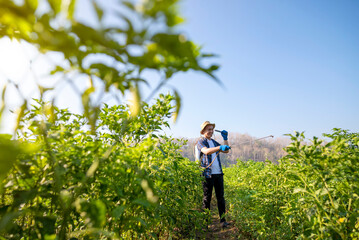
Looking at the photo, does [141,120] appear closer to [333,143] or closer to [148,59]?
[148,59]

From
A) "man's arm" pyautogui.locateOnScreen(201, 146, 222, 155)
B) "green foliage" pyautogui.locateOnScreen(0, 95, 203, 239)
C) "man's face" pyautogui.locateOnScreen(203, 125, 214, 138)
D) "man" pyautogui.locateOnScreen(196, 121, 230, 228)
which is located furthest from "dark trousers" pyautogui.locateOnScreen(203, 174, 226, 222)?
"green foliage" pyautogui.locateOnScreen(0, 95, 203, 239)

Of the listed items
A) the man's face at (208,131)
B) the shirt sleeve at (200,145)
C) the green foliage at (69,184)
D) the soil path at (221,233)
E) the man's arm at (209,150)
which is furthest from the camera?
the man's face at (208,131)

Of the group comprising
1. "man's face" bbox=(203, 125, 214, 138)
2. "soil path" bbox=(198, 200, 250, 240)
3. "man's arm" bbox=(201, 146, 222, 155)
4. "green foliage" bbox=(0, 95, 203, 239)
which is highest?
"man's face" bbox=(203, 125, 214, 138)

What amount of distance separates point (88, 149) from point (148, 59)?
25.4 inches

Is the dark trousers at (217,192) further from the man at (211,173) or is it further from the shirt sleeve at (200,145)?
the shirt sleeve at (200,145)

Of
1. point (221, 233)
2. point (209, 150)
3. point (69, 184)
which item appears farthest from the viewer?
point (209, 150)

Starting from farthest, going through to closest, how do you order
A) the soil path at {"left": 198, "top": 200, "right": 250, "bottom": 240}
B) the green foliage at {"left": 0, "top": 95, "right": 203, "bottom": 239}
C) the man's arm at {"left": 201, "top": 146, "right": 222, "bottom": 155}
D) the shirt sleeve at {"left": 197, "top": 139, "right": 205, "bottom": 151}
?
the shirt sleeve at {"left": 197, "top": 139, "right": 205, "bottom": 151}
the man's arm at {"left": 201, "top": 146, "right": 222, "bottom": 155}
the soil path at {"left": 198, "top": 200, "right": 250, "bottom": 240}
the green foliage at {"left": 0, "top": 95, "right": 203, "bottom": 239}

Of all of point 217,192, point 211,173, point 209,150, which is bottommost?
point 217,192

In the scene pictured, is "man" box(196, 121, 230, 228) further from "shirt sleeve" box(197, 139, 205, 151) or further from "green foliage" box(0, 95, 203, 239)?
"green foliage" box(0, 95, 203, 239)

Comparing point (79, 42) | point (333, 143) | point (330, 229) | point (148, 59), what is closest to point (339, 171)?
point (333, 143)

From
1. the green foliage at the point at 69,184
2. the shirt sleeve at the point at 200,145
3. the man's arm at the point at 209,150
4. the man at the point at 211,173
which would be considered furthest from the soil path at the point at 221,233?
the green foliage at the point at 69,184

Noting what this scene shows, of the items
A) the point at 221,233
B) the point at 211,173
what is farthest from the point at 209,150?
the point at 221,233

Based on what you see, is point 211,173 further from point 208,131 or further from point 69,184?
point 69,184

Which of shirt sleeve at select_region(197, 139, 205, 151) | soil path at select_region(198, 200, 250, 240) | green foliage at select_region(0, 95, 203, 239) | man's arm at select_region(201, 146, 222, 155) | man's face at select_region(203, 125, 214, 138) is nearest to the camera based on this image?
green foliage at select_region(0, 95, 203, 239)
